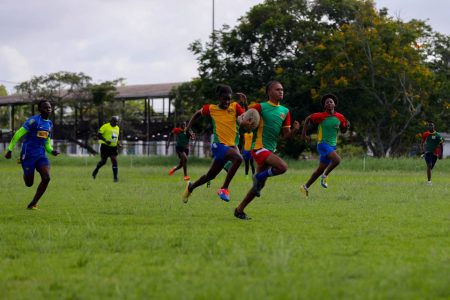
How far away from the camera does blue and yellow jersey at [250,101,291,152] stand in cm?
1149

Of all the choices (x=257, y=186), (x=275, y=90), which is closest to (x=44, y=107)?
(x=275, y=90)

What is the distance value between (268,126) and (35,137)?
4278 mm

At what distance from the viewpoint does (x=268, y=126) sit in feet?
37.8

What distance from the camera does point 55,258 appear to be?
7.33 meters

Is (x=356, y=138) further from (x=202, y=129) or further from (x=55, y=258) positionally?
(x=55, y=258)

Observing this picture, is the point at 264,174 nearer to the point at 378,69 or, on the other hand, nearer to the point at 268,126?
the point at 268,126

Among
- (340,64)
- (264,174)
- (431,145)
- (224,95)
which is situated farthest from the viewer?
(340,64)

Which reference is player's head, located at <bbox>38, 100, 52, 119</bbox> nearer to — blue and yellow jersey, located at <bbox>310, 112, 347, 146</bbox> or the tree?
blue and yellow jersey, located at <bbox>310, 112, 347, 146</bbox>

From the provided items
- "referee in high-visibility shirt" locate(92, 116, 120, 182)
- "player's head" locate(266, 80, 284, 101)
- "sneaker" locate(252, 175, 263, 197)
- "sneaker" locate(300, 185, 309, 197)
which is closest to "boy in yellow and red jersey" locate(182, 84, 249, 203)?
"player's head" locate(266, 80, 284, 101)

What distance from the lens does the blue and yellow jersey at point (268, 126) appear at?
11.5 m

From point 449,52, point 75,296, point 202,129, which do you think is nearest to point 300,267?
point 75,296

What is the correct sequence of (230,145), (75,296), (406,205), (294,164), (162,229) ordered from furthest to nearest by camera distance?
(294,164), (406,205), (230,145), (162,229), (75,296)

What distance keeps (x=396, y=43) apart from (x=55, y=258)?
36.6 m

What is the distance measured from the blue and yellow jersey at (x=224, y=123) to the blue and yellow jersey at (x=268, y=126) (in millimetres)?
1212
